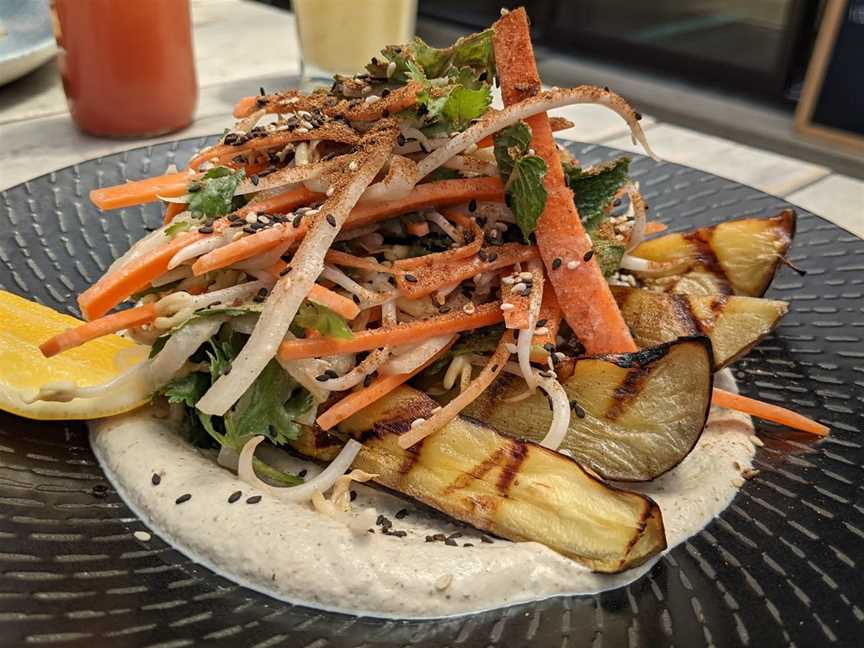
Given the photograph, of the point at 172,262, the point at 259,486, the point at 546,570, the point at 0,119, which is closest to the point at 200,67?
the point at 0,119

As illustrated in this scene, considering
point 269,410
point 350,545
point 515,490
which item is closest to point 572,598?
point 515,490

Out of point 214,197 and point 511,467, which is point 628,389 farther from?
point 214,197

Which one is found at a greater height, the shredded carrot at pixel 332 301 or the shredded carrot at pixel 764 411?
the shredded carrot at pixel 332 301

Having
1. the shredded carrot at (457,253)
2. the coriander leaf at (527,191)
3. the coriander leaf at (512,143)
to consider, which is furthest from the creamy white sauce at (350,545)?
the coriander leaf at (512,143)

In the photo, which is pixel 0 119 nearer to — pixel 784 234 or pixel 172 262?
pixel 172 262

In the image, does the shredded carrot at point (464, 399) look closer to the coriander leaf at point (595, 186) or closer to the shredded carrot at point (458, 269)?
the shredded carrot at point (458, 269)

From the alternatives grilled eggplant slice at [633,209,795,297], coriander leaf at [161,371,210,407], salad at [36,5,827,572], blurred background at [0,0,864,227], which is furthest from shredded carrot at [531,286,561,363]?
blurred background at [0,0,864,227]
